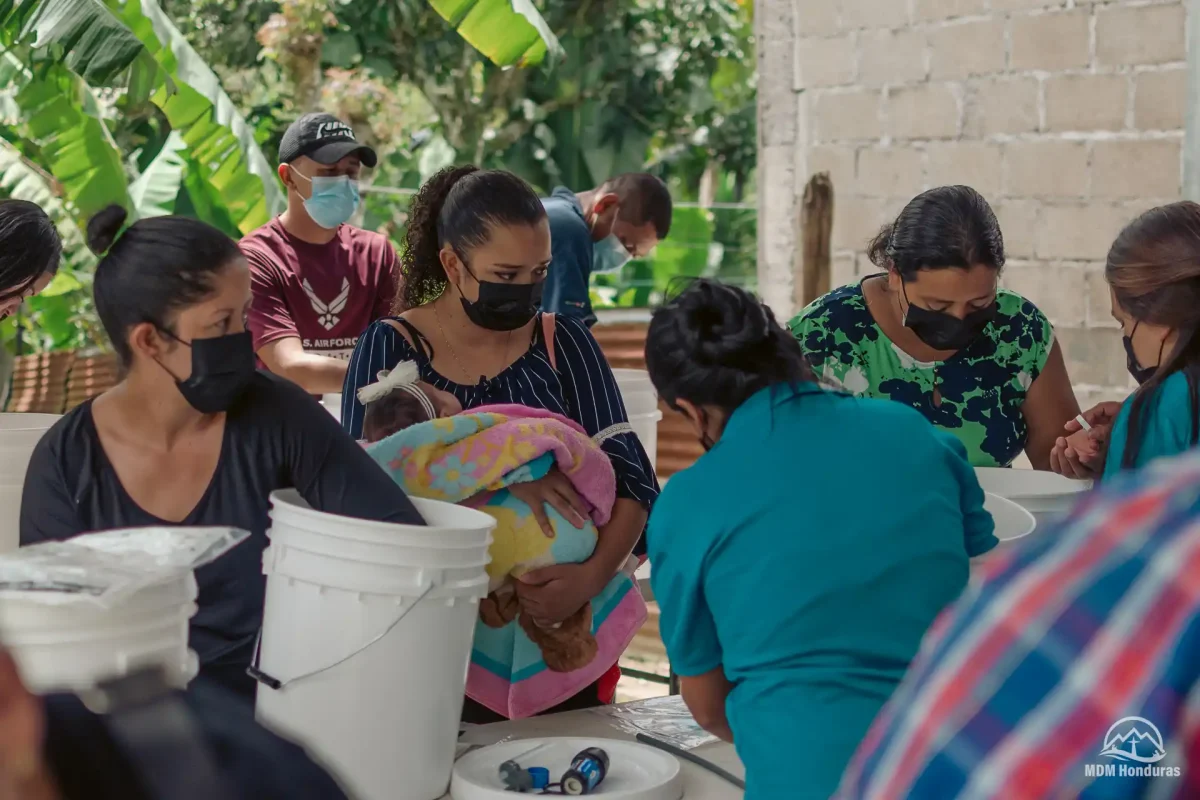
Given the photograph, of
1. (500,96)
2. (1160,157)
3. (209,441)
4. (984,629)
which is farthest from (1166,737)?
(500,96)

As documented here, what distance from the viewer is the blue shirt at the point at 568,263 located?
182 inches

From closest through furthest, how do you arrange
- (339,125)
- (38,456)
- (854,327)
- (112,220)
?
(38,456) < (112,220) < (854,327) < (339,125)

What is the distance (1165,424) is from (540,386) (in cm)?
105

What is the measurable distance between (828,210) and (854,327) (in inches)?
103

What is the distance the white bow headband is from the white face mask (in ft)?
9.15

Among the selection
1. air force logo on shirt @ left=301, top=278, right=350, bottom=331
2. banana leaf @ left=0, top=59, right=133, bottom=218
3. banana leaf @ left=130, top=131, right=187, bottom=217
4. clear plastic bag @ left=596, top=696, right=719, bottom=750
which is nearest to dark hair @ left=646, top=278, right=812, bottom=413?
clear plastic bag @ left=596, top=696, right=719, bottom=750

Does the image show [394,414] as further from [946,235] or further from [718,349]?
[946,235]

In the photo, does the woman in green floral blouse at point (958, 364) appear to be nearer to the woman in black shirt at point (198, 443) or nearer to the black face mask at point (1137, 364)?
the black face mask at point (1137, 364)

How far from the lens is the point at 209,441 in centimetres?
200

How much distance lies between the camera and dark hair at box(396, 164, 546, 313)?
8.29ft

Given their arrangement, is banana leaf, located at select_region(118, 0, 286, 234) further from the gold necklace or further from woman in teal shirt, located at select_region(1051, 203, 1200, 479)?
woman in teal shirt, located at select_region(1051, 203, 1200, 479)

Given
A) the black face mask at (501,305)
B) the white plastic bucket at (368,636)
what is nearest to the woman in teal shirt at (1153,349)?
the black face mask at (501,305)

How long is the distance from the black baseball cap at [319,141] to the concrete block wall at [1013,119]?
2049 mm

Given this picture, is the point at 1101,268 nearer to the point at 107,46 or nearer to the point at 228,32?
the point at 107,46
